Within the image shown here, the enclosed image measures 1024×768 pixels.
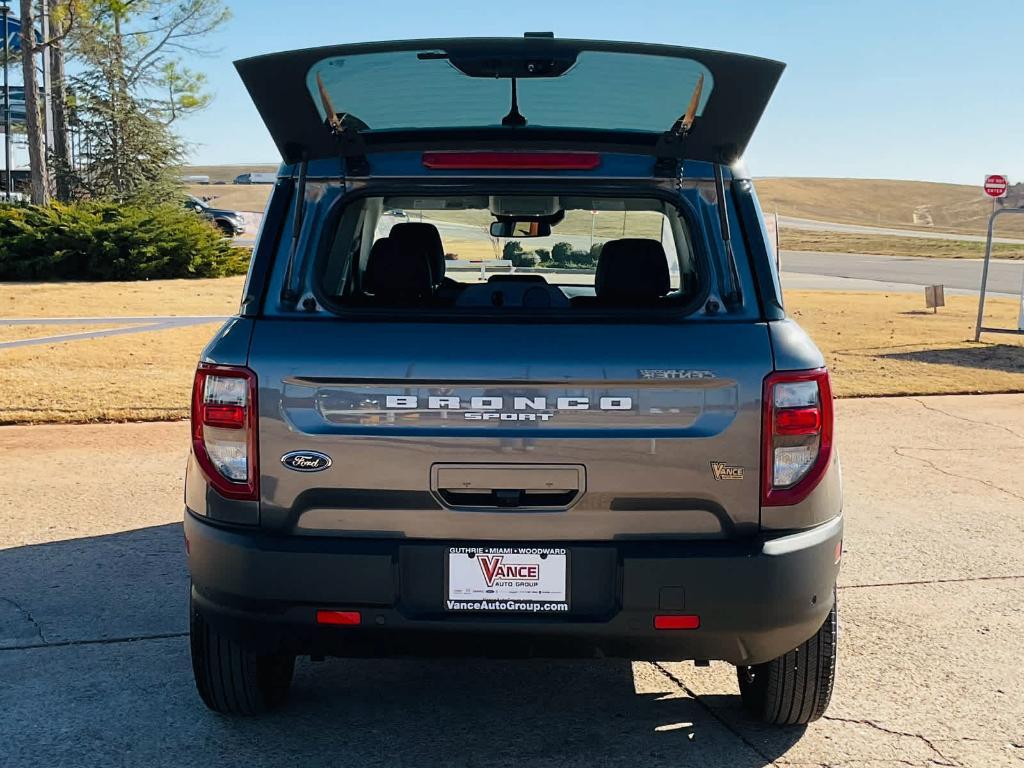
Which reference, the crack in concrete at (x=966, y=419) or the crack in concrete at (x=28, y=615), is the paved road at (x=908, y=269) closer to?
the crack in concrete at (x=966, y=419)

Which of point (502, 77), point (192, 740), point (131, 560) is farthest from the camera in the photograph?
point (131, 560)

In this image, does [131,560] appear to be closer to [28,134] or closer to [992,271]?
[28,134]

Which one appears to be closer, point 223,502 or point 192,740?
point 223,502

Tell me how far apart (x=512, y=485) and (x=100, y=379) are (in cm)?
847

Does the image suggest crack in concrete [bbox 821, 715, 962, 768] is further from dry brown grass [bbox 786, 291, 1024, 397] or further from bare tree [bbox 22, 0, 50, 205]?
bare tree [bbox 22, 0, 50, 205]

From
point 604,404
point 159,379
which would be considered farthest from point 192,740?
point 159,379

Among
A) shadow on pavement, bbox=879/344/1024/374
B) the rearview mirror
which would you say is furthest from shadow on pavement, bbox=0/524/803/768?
shadow on pavement, bbox=879/344/1024/374

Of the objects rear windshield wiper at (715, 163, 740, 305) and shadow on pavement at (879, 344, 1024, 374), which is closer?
rear windshield wiper at (715, 163, 740, 305)

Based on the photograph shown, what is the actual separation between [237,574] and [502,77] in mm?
1599

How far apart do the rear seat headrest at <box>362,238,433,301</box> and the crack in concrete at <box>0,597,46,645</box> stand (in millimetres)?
1984

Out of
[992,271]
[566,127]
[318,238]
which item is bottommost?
[992,271]

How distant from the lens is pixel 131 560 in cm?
558

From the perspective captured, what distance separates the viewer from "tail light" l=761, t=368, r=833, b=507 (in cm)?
315

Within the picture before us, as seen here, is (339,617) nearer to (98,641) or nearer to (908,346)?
(98,641)
